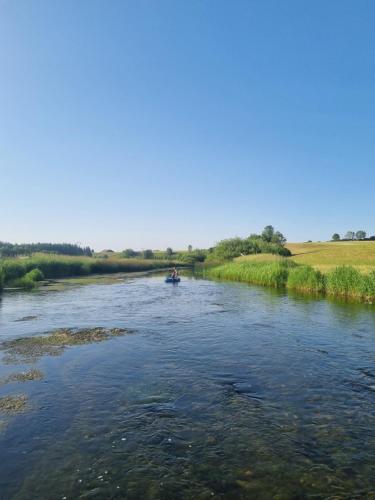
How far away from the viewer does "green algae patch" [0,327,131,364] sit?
52.0ft

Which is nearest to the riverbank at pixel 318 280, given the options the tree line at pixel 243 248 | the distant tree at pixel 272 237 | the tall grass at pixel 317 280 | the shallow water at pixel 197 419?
the tall grass at pixel 317 280

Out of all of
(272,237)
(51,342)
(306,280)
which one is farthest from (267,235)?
(51,342)

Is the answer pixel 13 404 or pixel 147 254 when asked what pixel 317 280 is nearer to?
pixel 13 404

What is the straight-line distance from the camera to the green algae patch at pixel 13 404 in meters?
10.5

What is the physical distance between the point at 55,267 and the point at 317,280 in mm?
43630

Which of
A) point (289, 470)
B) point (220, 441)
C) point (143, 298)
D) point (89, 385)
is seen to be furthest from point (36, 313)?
point (289, 470)

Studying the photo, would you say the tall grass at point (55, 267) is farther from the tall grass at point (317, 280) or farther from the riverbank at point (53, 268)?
the tall grass at point (317, 280)

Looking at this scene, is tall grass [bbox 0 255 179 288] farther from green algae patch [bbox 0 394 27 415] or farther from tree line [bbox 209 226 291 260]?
green algae patch [bbox 0 394 27 415]

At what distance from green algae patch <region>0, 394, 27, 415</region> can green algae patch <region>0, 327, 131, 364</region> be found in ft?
12.8

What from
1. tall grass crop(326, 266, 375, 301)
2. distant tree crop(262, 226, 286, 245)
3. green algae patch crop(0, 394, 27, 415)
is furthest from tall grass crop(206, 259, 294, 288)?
distant tree crop(262, 226, 286, 245)

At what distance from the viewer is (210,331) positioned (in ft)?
69.1

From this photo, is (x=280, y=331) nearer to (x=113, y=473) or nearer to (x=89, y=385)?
(x=89, y=385)

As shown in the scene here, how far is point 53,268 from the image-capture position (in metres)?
62.8

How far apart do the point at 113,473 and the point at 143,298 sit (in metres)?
28.4
